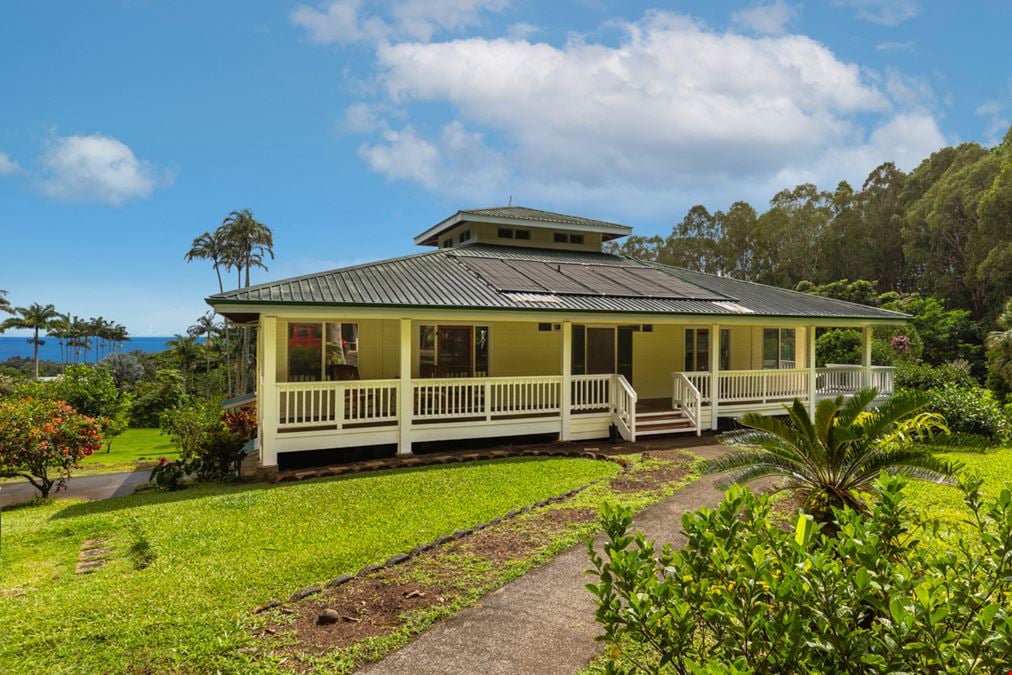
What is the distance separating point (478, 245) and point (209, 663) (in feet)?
51.6

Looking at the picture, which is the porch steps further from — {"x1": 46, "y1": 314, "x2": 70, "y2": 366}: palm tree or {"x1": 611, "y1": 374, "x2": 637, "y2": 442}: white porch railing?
{"x1": 46, "y1": 314, "x2": 70, "y2": 366}: palm tree

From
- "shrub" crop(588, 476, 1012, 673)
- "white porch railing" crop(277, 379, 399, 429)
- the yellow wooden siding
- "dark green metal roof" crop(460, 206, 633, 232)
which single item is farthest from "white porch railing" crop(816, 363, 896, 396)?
"shrub" crop(588, 476, 1012, 673)

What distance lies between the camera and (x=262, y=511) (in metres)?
8.20

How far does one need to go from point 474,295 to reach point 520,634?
8.66 meters

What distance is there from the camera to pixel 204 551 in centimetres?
651

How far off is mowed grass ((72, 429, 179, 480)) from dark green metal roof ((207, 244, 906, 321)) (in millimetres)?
7008

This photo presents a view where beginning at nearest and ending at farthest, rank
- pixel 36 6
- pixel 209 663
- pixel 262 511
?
1. pixel 209 663
2. pixel 262 511
3. pixel 36 6

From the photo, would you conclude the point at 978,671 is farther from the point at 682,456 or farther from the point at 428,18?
the point at 428,18

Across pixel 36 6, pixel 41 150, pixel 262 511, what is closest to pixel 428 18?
pixel 36 6

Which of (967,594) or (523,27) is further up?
(523,27)

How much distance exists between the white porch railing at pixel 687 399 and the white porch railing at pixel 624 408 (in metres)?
1.83

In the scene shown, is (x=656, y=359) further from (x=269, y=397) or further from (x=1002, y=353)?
(x=1002, y=353)

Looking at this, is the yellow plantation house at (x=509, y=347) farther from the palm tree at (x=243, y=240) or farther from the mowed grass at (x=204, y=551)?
the palm tree at (x=243, y=240)

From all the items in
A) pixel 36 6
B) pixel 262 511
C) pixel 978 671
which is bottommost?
pixel 262 511
